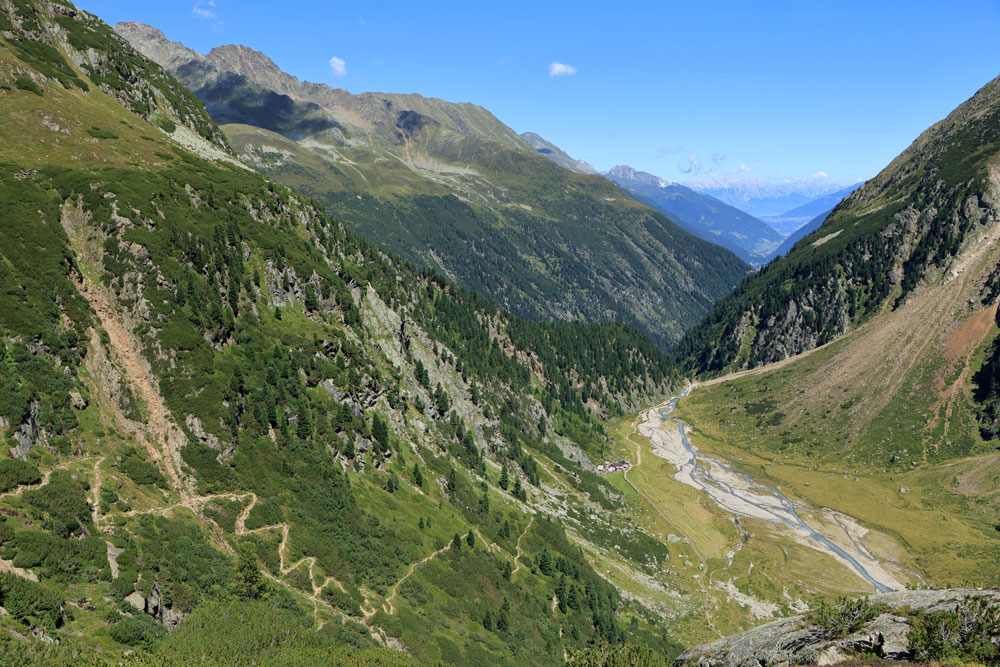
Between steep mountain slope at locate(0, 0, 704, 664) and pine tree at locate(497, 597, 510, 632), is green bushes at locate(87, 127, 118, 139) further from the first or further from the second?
pine tree at locate(497, 597, 510, 632)

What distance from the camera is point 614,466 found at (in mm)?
168250

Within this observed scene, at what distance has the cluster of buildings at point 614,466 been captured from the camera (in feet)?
542

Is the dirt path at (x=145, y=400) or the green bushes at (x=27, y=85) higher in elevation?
the green bushes at (x=27, y=85)

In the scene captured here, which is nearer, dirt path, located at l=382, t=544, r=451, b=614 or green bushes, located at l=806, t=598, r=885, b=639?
green bushes, located at l=806, t=598, r=885, b=639

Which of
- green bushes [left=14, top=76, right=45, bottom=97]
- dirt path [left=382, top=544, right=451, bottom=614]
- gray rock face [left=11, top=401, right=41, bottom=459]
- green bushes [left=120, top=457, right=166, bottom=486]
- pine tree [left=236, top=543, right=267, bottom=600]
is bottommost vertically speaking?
dirt path [left=382, top=544, right=451, bottom=614]

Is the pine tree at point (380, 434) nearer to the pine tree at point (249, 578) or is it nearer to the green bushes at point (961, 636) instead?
the pine tree at point (249, 578)

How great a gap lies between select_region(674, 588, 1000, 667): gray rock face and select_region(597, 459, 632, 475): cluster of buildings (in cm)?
12648

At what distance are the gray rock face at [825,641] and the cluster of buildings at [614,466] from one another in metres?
126

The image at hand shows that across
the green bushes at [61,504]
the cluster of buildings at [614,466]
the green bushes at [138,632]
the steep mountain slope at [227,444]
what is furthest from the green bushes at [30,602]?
the cluster of buildings at [614,466]

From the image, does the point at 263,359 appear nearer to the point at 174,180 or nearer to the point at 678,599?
the point at 174,180

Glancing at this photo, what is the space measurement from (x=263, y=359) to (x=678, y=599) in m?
87.9

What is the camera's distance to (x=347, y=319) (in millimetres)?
113875

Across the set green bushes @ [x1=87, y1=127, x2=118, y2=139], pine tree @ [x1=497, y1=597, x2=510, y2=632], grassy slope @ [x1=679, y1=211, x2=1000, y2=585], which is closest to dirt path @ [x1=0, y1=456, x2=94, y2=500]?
pine tree @ [x1=497, y1=597, x2=510, y2=632]

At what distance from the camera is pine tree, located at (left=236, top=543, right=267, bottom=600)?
51031 mm
